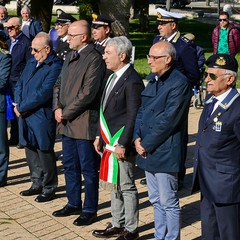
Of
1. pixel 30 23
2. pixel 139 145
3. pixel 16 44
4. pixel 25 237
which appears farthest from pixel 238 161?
pixel 30 23

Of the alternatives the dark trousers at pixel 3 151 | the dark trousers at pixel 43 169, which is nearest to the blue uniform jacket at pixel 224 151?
the dark trousers at pixel 43 169

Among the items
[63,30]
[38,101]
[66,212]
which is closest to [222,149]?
[66,212]

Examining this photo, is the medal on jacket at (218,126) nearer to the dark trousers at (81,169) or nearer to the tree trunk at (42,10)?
the dark trousers at (81,169)

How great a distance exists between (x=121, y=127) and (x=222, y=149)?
1339mm

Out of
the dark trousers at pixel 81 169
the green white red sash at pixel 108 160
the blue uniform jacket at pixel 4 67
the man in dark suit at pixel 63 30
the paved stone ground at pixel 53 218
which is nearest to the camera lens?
the green white red sash at pixel 108 160

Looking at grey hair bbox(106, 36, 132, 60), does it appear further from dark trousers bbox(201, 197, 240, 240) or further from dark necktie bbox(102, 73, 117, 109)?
dark trousers bbox(201, 197, 240, 240)

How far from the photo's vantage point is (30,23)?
1250 centimetres

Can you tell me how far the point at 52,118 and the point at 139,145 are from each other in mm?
1820

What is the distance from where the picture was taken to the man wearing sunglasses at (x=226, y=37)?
1355 centimetres

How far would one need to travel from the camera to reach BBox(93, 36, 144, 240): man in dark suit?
6.02 metres

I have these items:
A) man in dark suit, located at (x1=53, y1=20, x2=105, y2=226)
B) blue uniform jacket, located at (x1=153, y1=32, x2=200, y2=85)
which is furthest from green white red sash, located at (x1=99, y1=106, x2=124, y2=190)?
blue uniform jacket, located at (x1=153, y1=32, x2=200, y2=85)

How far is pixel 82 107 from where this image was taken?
6.49 m

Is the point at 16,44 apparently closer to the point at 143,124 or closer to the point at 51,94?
the point at 51,94

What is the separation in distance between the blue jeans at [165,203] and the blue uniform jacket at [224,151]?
603mm
